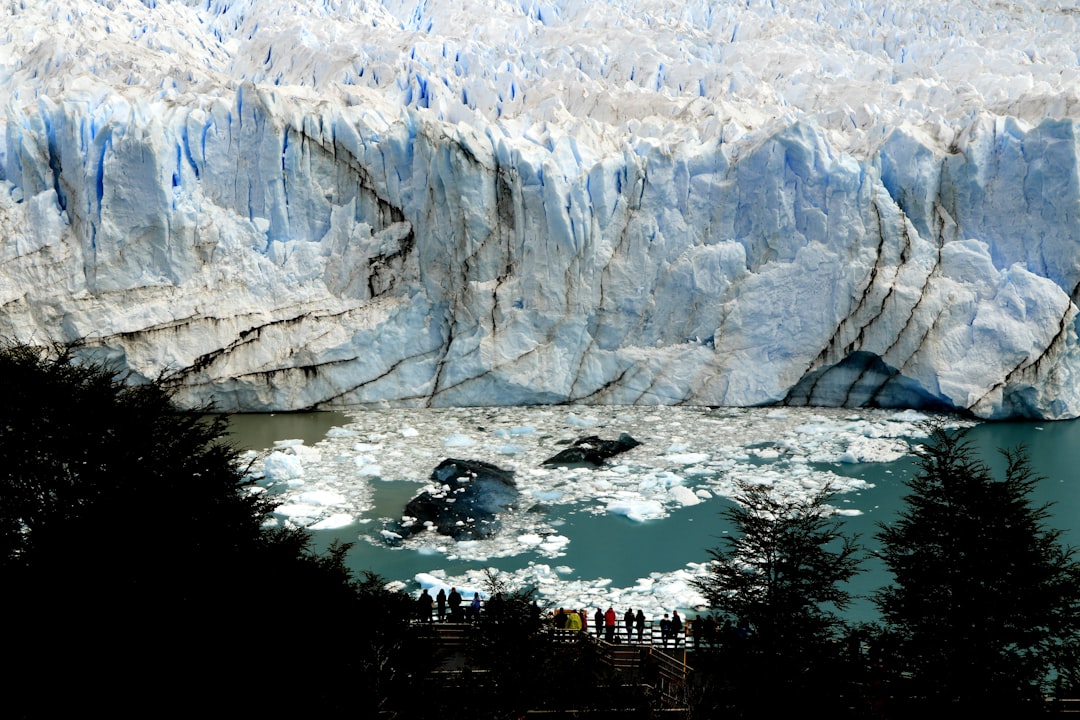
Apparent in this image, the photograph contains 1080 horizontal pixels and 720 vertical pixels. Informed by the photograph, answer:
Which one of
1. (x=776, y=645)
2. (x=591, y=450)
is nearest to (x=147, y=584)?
(x=776, y=645)

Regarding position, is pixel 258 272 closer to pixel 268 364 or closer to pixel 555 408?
pixel 268 364

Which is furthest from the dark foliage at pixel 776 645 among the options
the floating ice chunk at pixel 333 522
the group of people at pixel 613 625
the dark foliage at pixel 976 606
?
the floating ice chunk at pixel 333 522

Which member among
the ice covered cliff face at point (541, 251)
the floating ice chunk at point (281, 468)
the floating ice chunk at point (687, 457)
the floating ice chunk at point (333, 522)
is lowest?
the floating ice chunk at point (333, 522)

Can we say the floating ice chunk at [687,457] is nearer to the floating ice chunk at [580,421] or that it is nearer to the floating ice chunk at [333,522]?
the floating ice chunk at [580,421]

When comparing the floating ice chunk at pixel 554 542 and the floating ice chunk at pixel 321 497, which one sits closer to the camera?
the floating ice chunk at pixel 554 542

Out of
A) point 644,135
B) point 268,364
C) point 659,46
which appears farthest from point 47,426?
point 659,46

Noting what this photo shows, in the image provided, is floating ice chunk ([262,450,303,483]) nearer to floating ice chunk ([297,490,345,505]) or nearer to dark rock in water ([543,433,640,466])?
floating ice chunk ([297,490,345,505])
